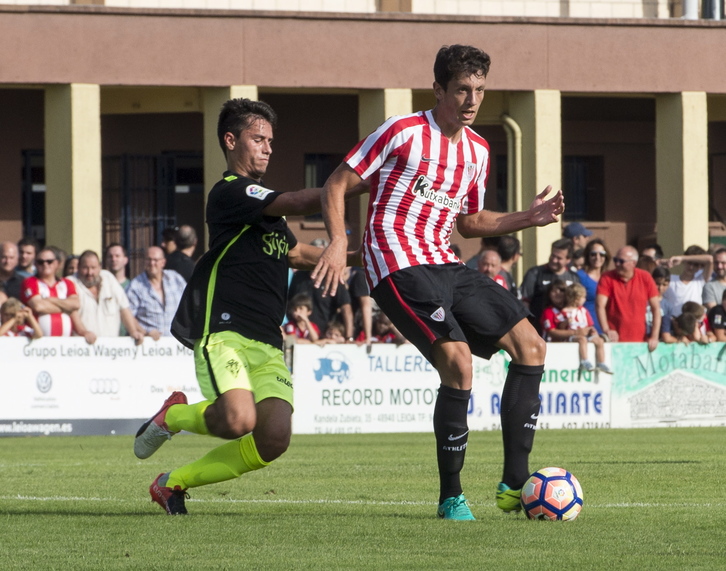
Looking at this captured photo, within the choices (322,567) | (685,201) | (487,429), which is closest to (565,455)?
(487,429)

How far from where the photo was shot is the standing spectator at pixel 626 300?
16.4 meters

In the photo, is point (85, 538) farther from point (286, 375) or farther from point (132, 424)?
point (132, 424)

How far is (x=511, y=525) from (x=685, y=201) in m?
18.4

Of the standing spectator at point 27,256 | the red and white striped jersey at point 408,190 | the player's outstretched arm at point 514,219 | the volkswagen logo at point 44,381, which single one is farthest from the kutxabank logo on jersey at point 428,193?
the standing spectator at point 27,256

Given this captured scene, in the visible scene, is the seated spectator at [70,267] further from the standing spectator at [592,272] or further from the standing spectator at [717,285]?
the standing spectator at [717,285]

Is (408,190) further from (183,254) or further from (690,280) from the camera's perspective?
(690,280)

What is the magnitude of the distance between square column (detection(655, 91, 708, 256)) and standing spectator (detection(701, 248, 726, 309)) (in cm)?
650

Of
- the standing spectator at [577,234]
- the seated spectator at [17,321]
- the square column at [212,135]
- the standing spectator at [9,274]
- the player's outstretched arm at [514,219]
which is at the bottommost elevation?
the seated spectator at [17,321]

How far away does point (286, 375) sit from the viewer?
24.2ft

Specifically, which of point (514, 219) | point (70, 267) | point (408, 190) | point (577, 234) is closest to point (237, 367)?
point (408, 190)

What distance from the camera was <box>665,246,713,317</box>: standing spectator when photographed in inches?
706

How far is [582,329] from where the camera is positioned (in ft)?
54.3

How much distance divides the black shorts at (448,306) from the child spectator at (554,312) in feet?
29.1

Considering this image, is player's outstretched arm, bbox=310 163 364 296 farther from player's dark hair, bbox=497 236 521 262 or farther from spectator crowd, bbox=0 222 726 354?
player's dark hair, bbox=497 236 521 262
